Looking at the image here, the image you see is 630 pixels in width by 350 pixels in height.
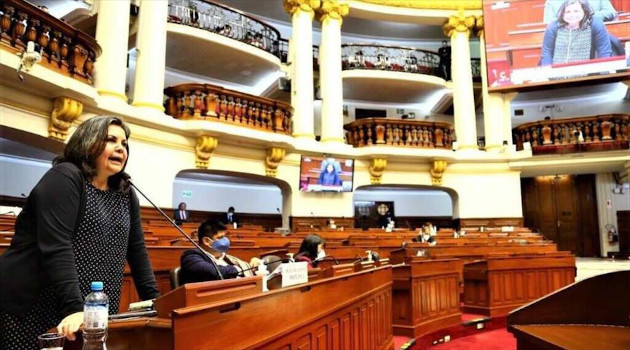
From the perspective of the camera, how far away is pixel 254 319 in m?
1.53

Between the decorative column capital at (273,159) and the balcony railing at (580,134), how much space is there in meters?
6.70

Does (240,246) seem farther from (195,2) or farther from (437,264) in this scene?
(195,2)

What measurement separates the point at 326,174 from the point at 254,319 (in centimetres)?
820

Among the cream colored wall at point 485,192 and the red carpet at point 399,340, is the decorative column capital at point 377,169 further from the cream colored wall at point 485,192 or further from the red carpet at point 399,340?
the red carpet at point 399,340

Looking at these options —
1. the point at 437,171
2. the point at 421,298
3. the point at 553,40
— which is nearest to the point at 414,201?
the point at 437,171

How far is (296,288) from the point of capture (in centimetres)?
193

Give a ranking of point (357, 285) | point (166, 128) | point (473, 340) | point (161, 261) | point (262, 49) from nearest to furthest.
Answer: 1. point (357, 285)
2. point (161, 261)
3. point (473, 340)
4. point (166, 128)
5. point (262, 49)

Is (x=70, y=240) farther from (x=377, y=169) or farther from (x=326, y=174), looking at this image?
(x=377, y=169)

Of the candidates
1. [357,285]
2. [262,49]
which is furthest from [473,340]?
[262,49]

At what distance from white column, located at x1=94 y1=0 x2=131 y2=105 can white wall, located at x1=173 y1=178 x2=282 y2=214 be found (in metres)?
5.00

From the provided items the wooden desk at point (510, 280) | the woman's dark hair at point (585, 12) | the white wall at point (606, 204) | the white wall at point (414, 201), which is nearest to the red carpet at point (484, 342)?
the wooden desk at point (510, 280)

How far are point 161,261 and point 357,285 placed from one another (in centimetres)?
170

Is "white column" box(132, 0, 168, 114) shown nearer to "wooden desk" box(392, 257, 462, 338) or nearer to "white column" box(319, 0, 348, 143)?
"white column" box(319, 0, 348, 143)

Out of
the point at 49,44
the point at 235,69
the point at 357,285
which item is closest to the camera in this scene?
the point at 357,285
